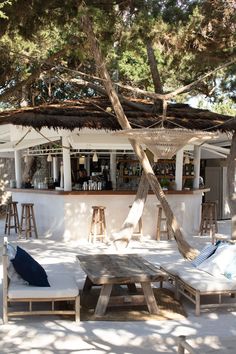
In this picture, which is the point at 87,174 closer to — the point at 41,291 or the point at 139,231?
the point at 139,231

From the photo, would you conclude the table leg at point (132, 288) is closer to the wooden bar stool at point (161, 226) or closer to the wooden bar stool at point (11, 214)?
the wooden bar stool at point (161, 226)

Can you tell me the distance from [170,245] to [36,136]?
14.8 ft

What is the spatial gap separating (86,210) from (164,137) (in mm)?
3716

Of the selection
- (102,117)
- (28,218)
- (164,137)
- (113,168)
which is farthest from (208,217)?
(164,137)

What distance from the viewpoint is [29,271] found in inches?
222

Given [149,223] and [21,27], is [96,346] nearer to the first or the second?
[21,27]

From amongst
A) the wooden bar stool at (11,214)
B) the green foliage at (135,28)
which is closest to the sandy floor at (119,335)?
the green foliage at (135,28)

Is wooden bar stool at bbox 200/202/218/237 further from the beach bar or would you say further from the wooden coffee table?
the wooden coffee table

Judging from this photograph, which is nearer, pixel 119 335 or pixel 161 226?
pixel 119 335

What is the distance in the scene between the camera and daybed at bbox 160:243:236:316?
5.81 meters

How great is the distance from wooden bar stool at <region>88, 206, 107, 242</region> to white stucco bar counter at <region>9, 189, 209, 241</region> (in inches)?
12.6

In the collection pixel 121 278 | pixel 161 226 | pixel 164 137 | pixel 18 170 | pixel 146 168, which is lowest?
pixel 161 226

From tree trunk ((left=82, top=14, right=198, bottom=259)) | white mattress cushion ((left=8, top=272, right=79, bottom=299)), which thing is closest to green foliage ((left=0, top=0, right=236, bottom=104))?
tree trunk ((left=82, top=14, right=198, bottom=259))

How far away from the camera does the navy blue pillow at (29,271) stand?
18.4ft
